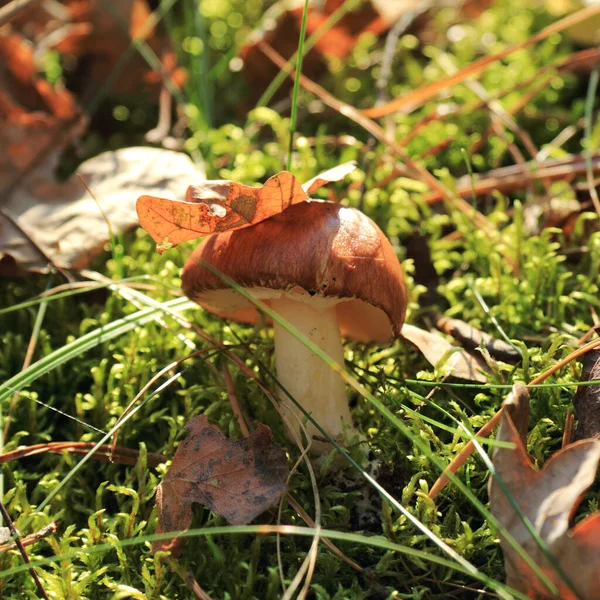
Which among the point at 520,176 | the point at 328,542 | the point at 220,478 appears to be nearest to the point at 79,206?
the point at 220,478

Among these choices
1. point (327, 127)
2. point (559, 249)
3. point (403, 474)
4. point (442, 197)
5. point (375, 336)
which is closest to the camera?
point (403, 474)

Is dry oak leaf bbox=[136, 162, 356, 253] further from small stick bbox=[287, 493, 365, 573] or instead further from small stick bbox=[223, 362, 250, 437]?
small stick bbox=[287, 493, 365, 573]

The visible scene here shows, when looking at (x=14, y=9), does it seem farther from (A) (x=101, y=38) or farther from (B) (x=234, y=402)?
(A) (x=101, y=38)

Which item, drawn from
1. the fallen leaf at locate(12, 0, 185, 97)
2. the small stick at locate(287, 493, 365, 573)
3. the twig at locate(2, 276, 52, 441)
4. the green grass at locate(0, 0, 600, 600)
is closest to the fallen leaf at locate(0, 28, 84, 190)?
the fallen leaf at locate(12, 0, 185, 97)

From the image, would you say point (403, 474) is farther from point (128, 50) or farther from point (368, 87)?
point (128, 50)

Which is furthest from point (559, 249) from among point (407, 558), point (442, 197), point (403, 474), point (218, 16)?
point (218, 16)

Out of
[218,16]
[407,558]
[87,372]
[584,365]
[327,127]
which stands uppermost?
[218,16]
